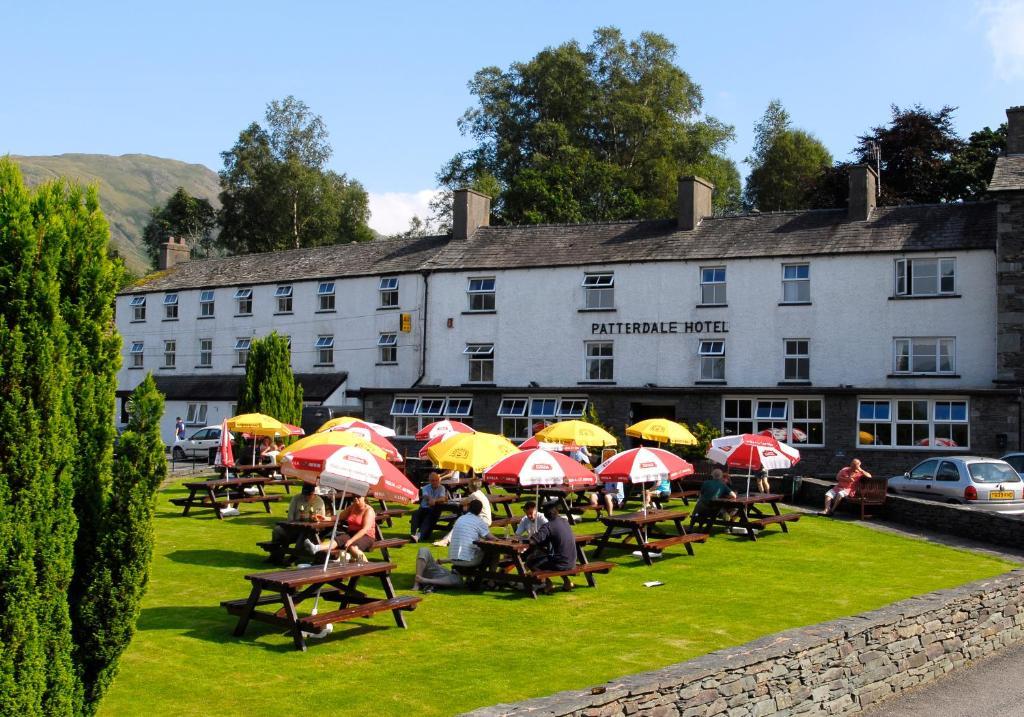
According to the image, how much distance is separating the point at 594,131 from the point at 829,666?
2569 inches

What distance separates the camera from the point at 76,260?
854 cm

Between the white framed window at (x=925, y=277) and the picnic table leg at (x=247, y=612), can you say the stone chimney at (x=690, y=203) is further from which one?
the picnic table leg at (x=247, y=612)

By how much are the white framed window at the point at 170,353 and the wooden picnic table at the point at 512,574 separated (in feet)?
137

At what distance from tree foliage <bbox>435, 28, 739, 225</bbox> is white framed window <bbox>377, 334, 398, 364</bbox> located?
23.2 m

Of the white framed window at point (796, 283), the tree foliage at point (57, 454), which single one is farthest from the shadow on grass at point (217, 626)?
the white framed window at point (796, 283)

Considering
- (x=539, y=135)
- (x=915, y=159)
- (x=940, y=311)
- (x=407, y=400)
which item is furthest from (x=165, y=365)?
(x=915, y=159)

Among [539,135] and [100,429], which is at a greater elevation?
[539,135]

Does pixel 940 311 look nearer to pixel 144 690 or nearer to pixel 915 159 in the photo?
pixel 915 159

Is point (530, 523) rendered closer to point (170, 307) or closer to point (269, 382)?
point (269, 382)

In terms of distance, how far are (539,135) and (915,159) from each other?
84.4ft

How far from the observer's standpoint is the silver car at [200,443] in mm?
42875

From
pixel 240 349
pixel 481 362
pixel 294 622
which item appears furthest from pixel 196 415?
pixel 294 622

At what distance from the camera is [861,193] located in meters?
39.5

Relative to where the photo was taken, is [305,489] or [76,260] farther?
[305,489]
